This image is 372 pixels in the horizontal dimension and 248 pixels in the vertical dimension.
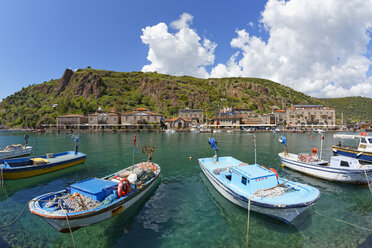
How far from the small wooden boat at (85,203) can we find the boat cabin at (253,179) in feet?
22.7

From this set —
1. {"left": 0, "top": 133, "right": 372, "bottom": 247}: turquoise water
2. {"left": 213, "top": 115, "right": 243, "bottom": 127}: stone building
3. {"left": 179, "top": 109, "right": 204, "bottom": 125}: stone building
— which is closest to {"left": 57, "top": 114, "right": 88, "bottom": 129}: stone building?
{"left": 179, "top": 109, "right": 204, "bottom": 125}: stone building

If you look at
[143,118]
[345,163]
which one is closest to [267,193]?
[345,163]

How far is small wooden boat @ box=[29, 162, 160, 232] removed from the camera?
8146 mm

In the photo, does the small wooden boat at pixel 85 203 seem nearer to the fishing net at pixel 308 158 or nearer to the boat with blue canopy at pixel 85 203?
the boat with blue canopy at pixel 85 203

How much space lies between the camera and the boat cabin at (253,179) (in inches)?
439

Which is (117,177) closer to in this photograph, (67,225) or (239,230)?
(67,225)

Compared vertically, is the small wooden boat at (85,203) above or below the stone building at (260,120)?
below

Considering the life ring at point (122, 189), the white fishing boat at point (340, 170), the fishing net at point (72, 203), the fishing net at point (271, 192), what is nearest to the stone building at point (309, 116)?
the white fishing boat at point (340, 170)

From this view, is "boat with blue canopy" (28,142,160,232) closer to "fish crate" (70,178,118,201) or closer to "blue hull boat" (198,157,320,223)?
"fish crate" (70,178,118,201)

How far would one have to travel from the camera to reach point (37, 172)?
18.3 m

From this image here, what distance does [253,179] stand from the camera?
36.6 feet

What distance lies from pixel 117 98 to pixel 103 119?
40.2m

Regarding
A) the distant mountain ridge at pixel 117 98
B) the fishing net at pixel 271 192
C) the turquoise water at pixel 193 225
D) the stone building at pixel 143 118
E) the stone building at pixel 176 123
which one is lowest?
the turquoise water at pixel 193 225

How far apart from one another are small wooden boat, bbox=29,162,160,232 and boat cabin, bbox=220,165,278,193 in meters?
6.91
